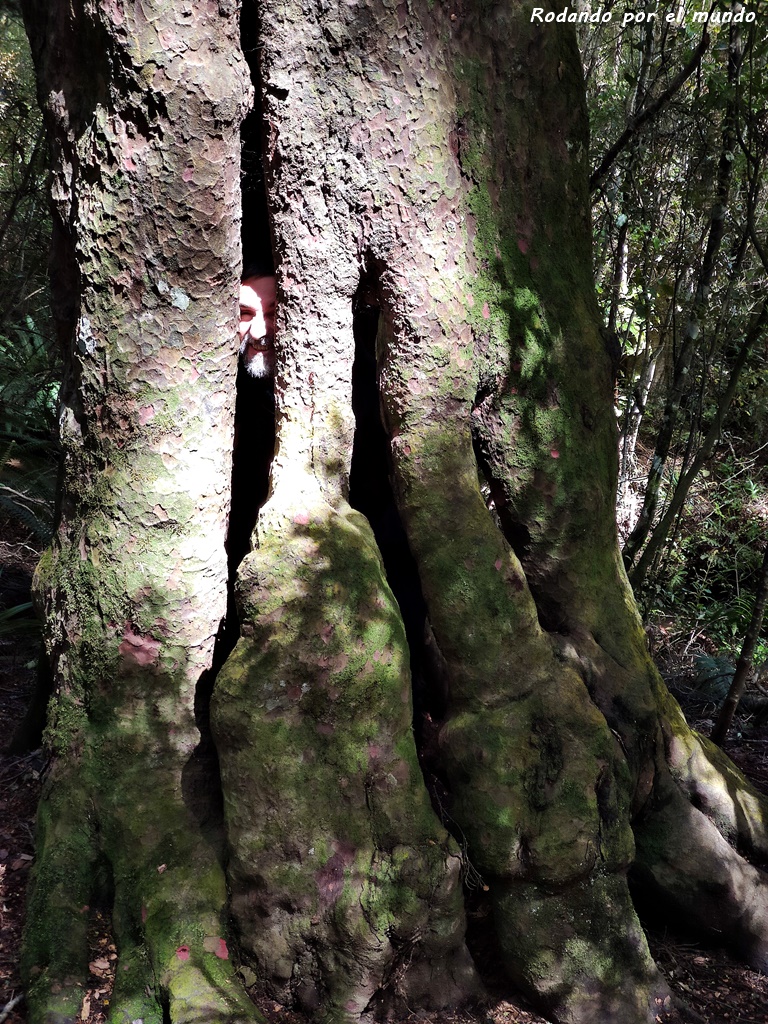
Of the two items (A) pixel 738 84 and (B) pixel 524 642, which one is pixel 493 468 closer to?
(B) pixel 524 642

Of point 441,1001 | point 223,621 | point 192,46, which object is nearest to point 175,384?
point 223,621

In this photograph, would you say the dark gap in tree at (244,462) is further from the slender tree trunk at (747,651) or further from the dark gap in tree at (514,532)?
the slender tree trunk at (747,651)

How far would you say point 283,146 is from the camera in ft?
8.86

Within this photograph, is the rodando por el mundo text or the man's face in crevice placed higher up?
the rodando por el mundo text

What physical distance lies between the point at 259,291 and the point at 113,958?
226 centimetres

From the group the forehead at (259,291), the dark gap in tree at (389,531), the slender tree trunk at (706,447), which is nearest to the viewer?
the forehead at (259,291)

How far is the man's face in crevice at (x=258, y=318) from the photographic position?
2.89 metres

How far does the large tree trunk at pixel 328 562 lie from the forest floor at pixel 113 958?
0.09 m

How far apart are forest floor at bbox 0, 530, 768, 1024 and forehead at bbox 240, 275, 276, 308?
1.84 m

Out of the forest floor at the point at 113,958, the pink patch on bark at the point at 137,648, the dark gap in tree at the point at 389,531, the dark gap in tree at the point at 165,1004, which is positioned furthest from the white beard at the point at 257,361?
the dark gap in tree at the point at 165,1004

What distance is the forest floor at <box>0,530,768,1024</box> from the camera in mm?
2561

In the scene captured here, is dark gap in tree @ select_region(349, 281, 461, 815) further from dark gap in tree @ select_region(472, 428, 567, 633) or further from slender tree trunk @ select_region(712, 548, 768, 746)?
slender tree trunk @ select_region(712, 548, 768, 746)

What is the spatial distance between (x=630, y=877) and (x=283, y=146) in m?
3.08

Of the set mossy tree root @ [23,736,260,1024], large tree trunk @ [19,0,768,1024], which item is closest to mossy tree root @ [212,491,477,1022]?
large tree trunk @ [19,0,768,1024]
